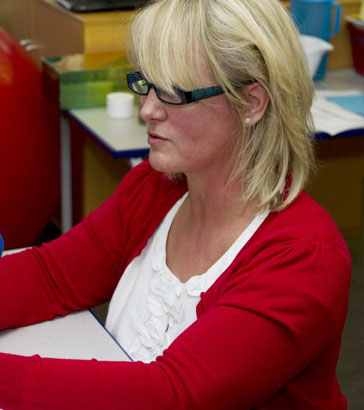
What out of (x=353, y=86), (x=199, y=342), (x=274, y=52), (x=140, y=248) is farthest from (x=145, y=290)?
(x=353, y=86)

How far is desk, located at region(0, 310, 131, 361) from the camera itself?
51.9 inches

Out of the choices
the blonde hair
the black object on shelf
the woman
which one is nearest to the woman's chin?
the woman

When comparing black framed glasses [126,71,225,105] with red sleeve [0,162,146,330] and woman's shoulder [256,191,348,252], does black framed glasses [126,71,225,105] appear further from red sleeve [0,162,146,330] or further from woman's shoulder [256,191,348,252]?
Result: red sleeve [0,162,146,330]

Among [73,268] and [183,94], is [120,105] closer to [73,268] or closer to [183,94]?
[73,268]

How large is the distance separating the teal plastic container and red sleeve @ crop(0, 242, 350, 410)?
192 cm

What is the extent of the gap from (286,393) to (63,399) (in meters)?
0.35

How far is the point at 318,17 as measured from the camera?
293 centimetres

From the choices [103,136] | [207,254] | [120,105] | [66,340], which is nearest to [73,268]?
[66,340]

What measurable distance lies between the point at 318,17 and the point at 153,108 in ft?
6.04

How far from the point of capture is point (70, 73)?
2.58 meters

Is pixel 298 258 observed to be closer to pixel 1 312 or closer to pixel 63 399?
pixel 63 399

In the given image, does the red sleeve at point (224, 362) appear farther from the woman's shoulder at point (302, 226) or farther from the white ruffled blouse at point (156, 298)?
the white ruffled blouse at point (156, 298)

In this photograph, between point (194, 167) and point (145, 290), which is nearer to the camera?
point (194, 167)

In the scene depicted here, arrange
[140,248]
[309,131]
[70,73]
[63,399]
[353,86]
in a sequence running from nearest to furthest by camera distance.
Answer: [63,399] < [309,131] < [140,248] < [70,73] < [353,86]
